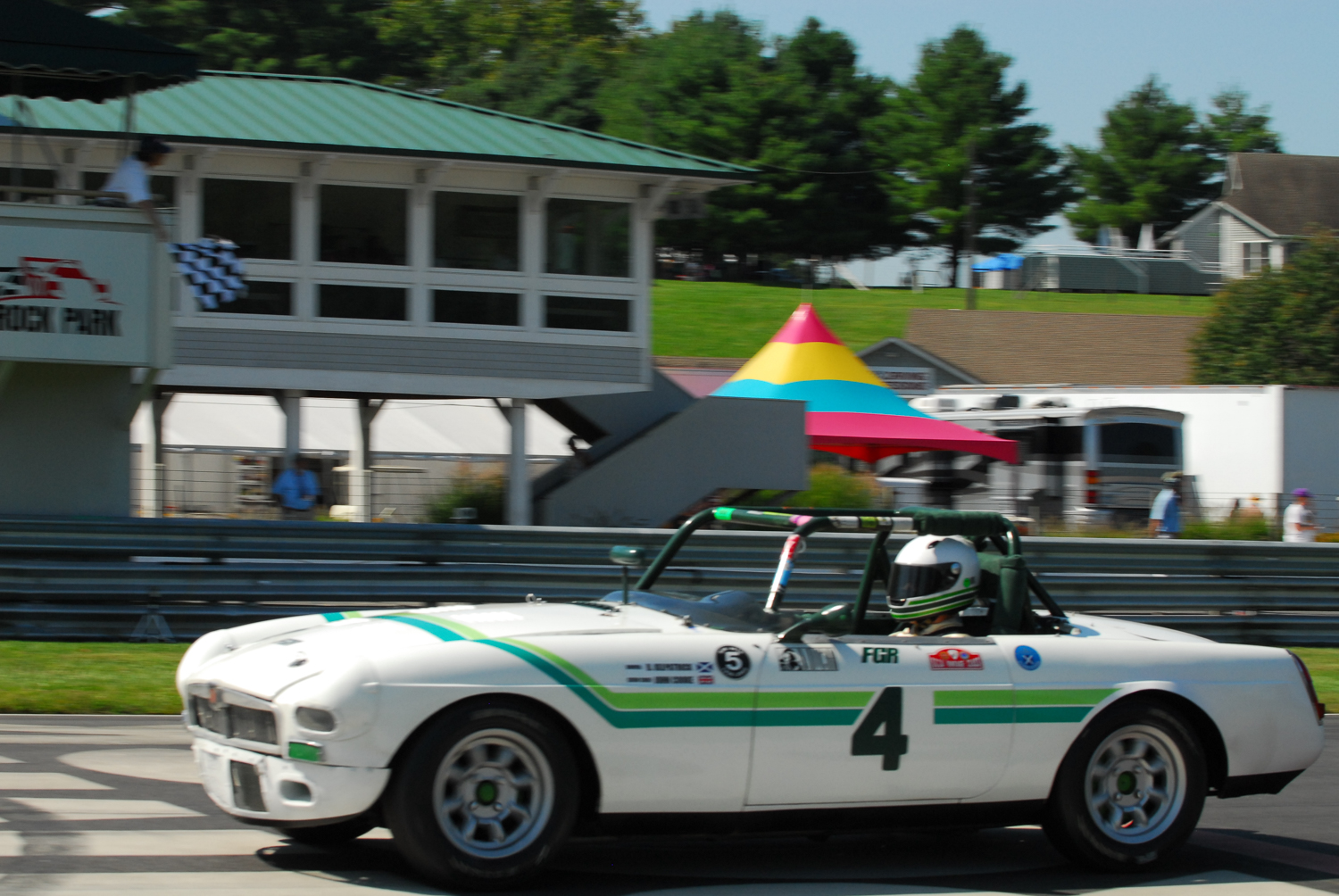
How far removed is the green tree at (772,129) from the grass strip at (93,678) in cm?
5746

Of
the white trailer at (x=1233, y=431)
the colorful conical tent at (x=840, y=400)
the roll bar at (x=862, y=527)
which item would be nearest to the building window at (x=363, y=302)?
the colorful conical tent at (x=840, y=400)

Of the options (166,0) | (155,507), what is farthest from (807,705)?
(166,0)

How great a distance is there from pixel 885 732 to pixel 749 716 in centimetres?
55

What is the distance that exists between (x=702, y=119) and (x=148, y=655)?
206 feet

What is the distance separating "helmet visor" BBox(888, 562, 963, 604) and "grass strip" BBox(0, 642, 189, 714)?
17.6 ft

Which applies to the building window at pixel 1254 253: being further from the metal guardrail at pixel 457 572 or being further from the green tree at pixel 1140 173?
the metal guardrail at pixel 457 572

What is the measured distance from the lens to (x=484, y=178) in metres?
20.0

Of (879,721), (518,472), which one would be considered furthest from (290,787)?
(518,472)

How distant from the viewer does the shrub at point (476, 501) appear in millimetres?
19266

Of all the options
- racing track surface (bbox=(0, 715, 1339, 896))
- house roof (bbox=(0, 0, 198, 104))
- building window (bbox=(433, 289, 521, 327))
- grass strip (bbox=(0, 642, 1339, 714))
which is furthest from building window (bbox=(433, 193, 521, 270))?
racing track surface (bbox=(0, 715, 1339, 896))

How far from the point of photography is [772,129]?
69.2 metres

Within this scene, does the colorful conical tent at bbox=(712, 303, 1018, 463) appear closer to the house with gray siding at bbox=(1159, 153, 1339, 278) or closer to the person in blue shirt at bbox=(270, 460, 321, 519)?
the person in blue shirt at bbox=(270, 460, 321, 519)

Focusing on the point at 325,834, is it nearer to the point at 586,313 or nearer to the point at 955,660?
the point at 955,660

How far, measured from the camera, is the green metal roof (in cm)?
1858
